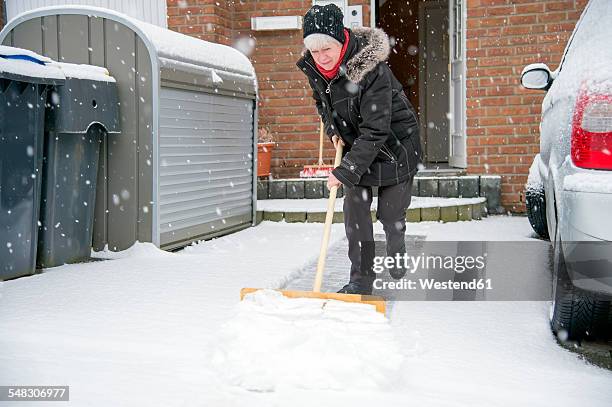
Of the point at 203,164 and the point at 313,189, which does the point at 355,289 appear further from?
the point at 313,189

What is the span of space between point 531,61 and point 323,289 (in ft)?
14.2

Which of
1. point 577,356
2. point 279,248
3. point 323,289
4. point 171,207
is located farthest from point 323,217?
point 577,356

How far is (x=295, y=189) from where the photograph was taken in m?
7.61

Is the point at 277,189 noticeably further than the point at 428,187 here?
Yes

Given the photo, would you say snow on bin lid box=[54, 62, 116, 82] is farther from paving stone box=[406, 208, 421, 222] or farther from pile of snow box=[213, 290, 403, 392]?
paving stone box=[406, 208, 421, 222]

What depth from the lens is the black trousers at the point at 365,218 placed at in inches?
148

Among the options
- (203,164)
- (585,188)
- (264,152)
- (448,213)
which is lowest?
(448,213)

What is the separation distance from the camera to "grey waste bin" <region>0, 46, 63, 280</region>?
4047 millimetres

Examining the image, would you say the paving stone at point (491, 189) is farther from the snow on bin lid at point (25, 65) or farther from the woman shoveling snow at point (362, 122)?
the snow on bin lid at point (25, 65)

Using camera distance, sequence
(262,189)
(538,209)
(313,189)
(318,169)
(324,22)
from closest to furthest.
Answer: (324,22), (538,209), (318,169), (313,189), (262,189)

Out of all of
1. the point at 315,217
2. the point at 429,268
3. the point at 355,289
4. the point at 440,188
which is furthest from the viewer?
the point at 440,188

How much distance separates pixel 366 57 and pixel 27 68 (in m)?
2.03

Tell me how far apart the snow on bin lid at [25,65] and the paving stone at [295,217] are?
2.79m

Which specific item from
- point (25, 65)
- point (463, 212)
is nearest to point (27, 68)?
point (25, 65)
